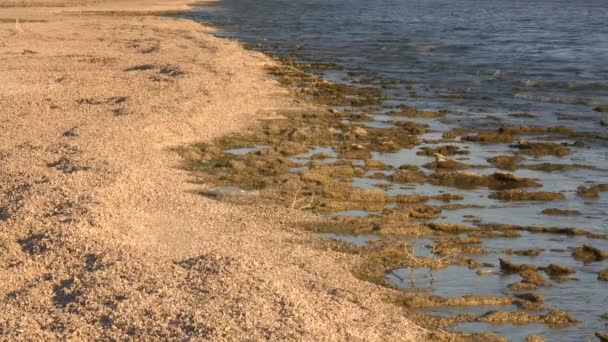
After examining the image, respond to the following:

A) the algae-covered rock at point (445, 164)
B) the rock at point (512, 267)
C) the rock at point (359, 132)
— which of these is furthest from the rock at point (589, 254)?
A: the rock at point (359, 132)

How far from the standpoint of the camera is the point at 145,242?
8852mm

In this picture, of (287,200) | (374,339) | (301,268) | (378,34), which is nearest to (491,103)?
(287,200)

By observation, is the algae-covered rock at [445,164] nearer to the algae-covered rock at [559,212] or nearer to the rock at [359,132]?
the rock at [359,132]

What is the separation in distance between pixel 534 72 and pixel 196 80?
10209 mm

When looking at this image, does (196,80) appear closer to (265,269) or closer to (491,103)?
(491,103)

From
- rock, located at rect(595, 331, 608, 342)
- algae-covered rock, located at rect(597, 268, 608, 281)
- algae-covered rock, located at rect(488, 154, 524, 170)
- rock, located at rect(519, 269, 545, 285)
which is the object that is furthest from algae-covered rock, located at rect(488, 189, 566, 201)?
rock, located at rect(595, 331, 608, 342)

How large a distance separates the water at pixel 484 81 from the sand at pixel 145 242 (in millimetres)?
1004

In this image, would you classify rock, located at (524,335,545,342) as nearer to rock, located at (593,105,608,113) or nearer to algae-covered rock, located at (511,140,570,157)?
algae-covered rock, located at (511,140,570,157)

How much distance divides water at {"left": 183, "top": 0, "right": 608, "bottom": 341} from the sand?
1.00 meters

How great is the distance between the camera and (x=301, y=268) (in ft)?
28.5

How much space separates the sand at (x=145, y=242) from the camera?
22.9ft

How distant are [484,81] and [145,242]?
15990mm

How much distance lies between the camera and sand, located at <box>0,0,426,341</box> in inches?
275

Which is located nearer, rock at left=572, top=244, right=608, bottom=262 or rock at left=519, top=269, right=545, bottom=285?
rock at left=519, top=269, right=545, bottom=285
